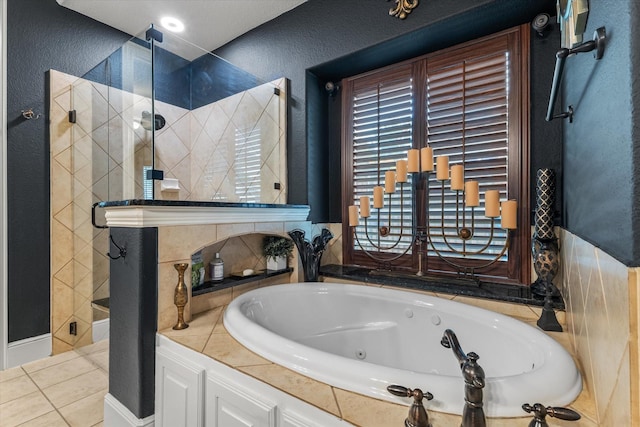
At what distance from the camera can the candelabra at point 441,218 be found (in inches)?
64.9

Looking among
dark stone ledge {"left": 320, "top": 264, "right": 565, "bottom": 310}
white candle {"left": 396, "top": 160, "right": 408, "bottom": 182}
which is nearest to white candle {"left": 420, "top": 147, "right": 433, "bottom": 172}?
white candle {"left": 396, "top": 160, "right": 408, "bottom": 182}

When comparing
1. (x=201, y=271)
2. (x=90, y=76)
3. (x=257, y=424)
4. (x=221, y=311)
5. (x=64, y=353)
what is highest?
(x=90, y=76)

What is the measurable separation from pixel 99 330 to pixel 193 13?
8.22 feet

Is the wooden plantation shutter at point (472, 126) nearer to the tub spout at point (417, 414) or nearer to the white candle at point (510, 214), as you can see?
the white candle at point (510, 214)

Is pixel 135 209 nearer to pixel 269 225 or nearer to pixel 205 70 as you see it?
pixel 269 225

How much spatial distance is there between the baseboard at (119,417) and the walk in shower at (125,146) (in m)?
0.78

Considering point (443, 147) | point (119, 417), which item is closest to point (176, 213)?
point (119, 417)

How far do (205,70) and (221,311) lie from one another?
2.14 metres

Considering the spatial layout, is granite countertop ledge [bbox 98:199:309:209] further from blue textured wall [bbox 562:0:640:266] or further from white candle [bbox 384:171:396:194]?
blue textured wall [bbox 562:0:640:266]

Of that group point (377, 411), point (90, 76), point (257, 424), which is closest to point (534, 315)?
point (377, 411)

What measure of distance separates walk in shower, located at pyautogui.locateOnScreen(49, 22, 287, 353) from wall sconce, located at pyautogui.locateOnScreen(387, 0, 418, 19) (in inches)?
36.6

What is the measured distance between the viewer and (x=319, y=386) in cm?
91

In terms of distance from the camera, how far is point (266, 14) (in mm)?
2369

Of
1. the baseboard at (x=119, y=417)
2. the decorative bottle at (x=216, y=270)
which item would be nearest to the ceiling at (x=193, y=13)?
the decorative bottle at (x=216, y=270)
